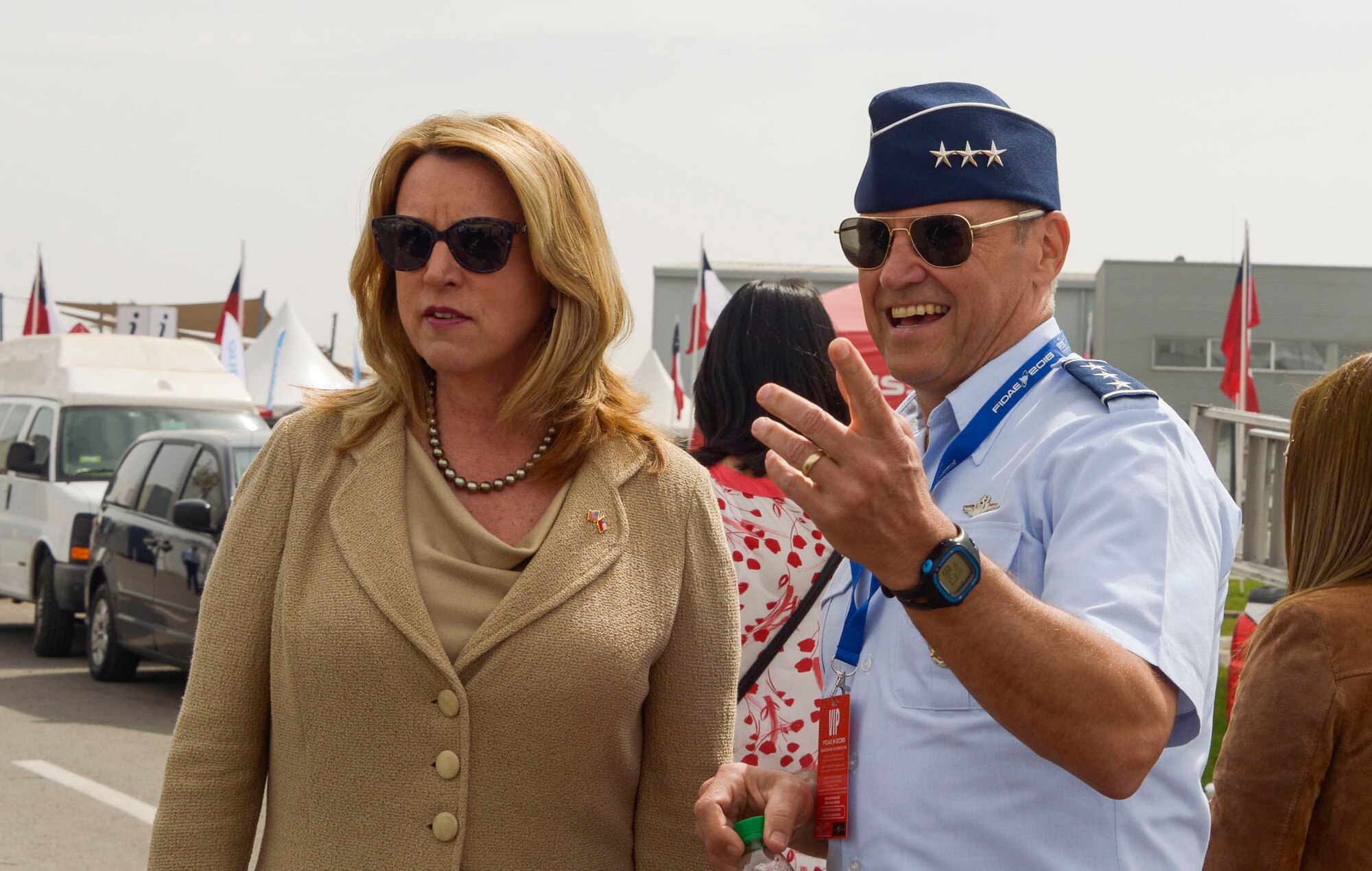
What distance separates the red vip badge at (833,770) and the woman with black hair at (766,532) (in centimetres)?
97

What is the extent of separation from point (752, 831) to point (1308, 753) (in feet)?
2.89

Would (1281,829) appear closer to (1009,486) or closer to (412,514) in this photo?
(1009,486)

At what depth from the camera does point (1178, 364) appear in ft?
164

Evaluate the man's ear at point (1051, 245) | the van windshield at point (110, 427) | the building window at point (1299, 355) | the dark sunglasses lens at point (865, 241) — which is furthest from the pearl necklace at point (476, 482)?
the building window at point (1299, 355)

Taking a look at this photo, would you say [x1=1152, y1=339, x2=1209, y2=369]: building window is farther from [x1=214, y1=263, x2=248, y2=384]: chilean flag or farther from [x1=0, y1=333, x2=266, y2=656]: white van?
[x1=0, y1=333, x2=266, y2=656]: white van

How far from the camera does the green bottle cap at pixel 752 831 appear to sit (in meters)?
2.15

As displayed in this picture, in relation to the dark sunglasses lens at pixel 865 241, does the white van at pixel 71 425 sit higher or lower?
lower

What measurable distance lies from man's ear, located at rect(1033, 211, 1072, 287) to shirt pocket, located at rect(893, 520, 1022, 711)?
18.6 inches

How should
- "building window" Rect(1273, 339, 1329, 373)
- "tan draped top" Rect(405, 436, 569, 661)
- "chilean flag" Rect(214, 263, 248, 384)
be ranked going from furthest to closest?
"building window" Rect(1273, 339, 1329, 373), "chilean flag" Rect(214, 263, 248, 384), "tan draped top" Rect(405, 436, 569, 661)

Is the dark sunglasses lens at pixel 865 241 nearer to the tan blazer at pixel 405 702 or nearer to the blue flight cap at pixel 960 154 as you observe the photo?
the blue flight cap at pixel 960 154

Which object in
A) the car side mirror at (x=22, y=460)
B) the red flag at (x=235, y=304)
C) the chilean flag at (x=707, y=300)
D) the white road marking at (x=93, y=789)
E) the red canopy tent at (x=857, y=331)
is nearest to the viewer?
→ the white road marking at (x=93, y=789)

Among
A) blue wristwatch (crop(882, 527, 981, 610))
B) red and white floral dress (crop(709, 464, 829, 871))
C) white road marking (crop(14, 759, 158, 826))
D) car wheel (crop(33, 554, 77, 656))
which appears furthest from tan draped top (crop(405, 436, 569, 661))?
car wheel (crop(33, 554, 77, 656))

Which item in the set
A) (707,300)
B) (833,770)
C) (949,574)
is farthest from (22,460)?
(707,300)

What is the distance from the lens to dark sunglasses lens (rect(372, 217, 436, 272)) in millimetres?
2602
